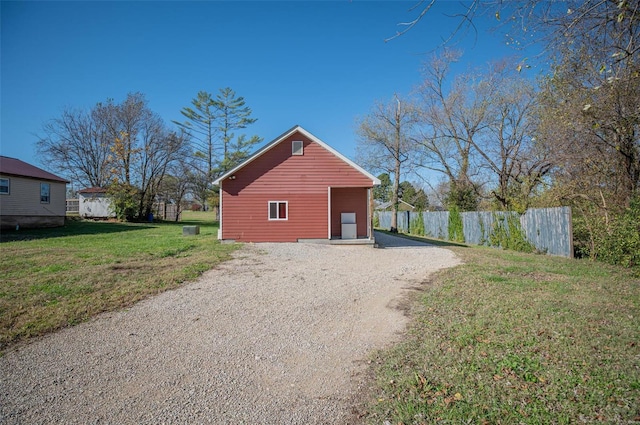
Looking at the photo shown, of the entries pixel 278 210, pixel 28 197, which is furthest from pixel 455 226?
pixel 28 197

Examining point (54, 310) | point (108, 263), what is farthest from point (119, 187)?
point (54, 310)

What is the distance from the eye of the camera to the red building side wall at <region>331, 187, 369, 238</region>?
53.6 feet

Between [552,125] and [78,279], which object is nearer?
[78,279]

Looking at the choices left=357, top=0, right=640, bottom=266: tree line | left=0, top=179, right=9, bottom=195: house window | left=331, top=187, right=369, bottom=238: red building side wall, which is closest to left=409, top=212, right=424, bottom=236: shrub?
left=357, top=0, right=640, bottom=266: tree line

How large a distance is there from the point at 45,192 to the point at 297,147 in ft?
57.4

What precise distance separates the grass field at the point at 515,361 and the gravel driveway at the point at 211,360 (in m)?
0.42

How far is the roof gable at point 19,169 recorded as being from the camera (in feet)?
59.5

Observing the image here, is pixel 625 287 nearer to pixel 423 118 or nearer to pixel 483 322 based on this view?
pixel 483 322

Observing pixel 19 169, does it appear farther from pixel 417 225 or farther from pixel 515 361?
pixel 417 225

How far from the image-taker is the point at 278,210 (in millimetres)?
15148

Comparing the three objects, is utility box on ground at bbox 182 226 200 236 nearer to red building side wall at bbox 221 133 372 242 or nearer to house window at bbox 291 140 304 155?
red building side wall at bbox 221 133 372 242

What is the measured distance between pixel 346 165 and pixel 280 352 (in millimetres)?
12236

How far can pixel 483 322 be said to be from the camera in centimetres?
461

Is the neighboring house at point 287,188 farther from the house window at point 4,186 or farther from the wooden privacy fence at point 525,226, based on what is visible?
the house window at point 4,186
